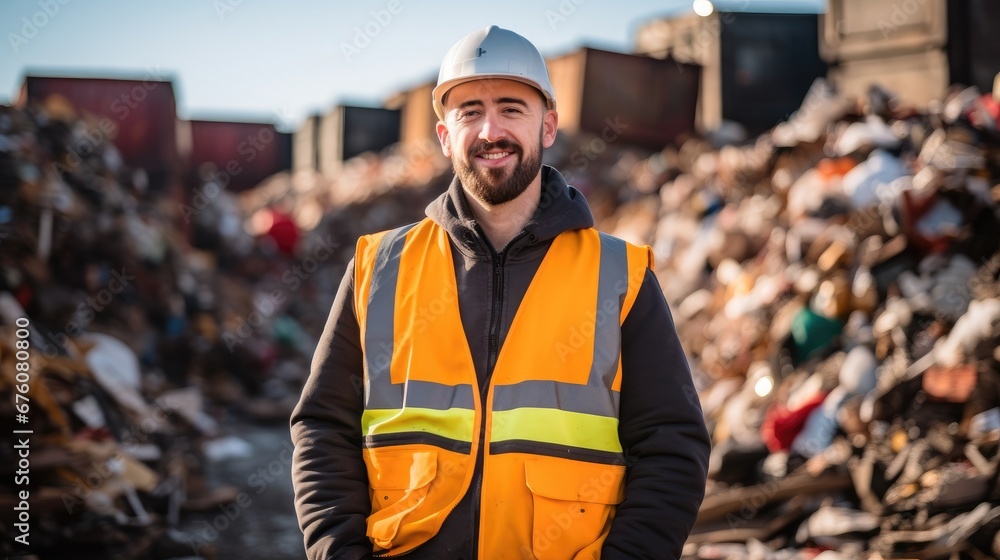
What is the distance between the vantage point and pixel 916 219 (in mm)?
5910

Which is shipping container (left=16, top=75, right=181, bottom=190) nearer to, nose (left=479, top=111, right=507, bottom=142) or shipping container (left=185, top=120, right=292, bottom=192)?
shipping container (left=185, top=120, right=292, bottom=192)

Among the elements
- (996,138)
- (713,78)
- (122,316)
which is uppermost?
(713,78)

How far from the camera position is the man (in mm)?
1826

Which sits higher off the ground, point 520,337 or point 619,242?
point 619,242

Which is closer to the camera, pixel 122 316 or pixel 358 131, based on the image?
pixel 122 316

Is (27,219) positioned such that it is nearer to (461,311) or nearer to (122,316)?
(122,316)

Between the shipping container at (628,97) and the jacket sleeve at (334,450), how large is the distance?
11.8 m

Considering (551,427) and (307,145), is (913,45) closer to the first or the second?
(551,427)

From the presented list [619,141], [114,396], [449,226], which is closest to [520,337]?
[449,226]

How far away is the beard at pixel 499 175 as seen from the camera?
6.52ft

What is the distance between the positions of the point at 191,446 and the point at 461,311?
5.53m

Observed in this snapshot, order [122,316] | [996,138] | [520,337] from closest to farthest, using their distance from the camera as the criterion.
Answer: [520,337] < [996,138] < [122,316]

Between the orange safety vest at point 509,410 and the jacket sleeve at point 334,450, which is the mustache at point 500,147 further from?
the jacket sleeve at point 334,450

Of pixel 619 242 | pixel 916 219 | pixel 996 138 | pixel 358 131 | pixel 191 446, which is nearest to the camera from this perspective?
pixel 619 242
